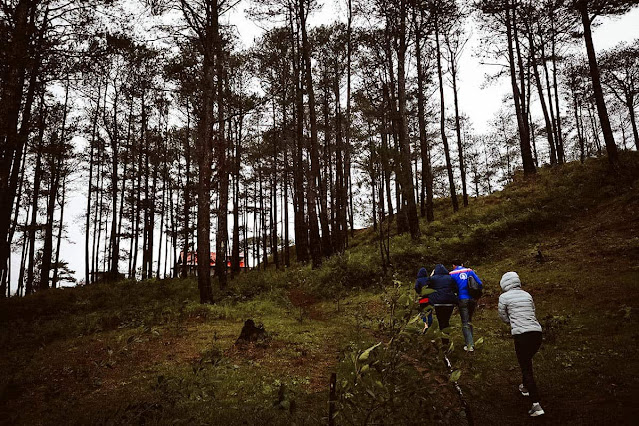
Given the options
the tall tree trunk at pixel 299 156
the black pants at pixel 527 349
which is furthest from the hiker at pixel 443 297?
→ the tall tree trunk at pixel 299 156

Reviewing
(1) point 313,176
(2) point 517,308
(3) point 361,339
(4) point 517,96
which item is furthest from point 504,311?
(4) point 517,96

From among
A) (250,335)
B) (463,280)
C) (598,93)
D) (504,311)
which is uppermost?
(598,93)

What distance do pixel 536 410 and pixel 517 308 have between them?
123 centimetres

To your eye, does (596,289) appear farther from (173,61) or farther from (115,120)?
(115,120)

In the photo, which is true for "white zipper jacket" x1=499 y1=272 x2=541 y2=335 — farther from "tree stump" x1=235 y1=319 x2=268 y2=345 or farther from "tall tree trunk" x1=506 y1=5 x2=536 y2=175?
"tall tree trunk" x1=506 y1=5 x2=536 y2=175

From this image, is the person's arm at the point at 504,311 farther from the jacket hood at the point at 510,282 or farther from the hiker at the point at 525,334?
the jacket hood at the point at 510,282

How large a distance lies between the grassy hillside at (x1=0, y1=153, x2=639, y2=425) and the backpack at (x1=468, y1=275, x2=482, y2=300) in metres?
0.70

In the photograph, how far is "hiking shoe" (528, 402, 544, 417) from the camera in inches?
161

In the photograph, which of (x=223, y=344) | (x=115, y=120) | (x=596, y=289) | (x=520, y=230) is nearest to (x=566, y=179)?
(x=520, y=230)

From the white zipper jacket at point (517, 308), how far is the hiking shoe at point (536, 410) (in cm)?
86

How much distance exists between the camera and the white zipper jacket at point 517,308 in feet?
14.5

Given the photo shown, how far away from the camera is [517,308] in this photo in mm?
4547

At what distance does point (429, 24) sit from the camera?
57.4 feet

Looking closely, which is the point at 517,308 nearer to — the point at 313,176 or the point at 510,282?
the point at 510,282
